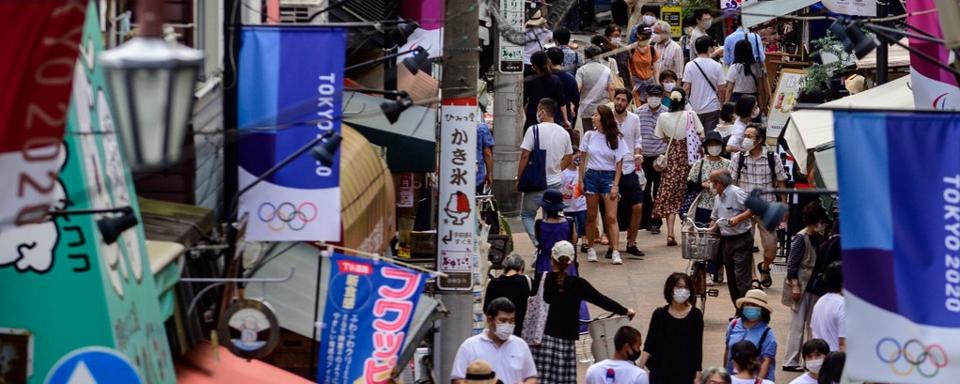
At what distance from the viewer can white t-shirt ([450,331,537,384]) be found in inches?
587

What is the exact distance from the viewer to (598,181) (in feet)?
69.8

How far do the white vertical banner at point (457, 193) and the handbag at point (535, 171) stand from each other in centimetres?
443

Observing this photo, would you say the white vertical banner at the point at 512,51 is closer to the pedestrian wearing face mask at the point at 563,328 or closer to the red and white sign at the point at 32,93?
the pedestrian wearing face mask at the point at 563,328

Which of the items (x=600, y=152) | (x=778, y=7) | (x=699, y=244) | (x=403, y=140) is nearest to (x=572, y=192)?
(x=600, y=152)

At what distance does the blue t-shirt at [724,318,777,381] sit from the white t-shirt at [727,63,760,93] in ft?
35.5

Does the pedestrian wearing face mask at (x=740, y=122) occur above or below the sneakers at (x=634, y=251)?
above

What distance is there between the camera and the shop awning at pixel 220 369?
40.5ft

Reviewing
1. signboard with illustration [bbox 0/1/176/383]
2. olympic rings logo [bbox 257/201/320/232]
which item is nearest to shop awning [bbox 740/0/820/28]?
olympic rings logo [bbox 257/201/320/232]

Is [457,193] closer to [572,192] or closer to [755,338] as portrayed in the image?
[755,338]

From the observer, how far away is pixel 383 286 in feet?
45.2

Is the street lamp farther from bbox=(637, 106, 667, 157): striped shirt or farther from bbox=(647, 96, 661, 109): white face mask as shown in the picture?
bbox=(637, 106, 667, 157): striped shirt

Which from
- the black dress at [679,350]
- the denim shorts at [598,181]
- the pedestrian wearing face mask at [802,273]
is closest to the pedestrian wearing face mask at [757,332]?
the black dress at [679,350]

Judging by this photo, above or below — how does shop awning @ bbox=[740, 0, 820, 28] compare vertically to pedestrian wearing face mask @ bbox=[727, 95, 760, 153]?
above

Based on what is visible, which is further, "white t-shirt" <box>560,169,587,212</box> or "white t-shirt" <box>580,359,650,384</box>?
"white t-shirt" <box>560,169,587,212</box>
